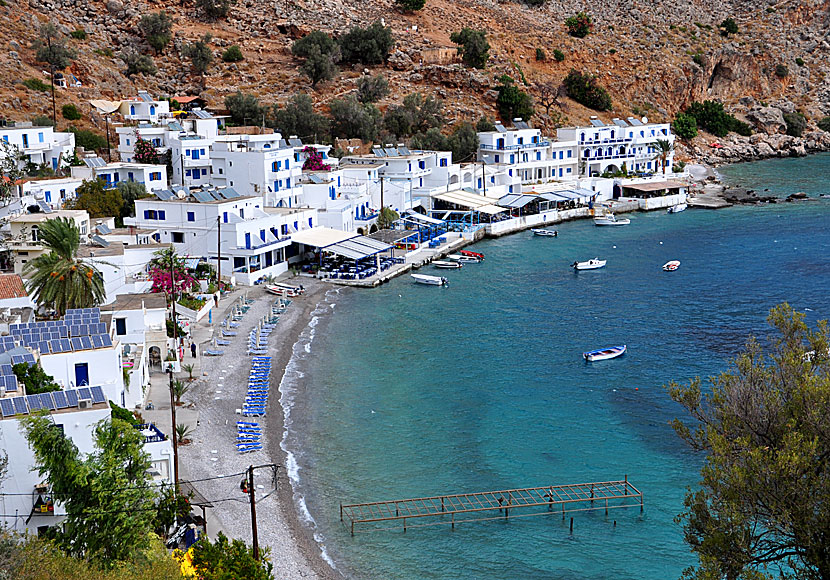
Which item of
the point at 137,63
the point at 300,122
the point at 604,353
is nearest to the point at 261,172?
the point at 300,122

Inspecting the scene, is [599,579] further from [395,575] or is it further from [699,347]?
[699,347]

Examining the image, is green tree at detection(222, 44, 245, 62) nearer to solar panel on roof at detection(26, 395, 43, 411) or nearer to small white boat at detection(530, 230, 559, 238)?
small white boat at detection(530, 230, 559, 238)

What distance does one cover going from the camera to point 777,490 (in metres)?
18.7

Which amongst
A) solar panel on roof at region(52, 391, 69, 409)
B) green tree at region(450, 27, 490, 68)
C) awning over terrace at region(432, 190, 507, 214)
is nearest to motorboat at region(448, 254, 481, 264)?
awning over terrace at region(432, 190, 507, 214)

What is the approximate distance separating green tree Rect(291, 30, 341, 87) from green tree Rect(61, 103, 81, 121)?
28872 millimetres

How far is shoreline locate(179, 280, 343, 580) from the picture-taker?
28.8 metres

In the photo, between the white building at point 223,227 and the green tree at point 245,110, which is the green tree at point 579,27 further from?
the white building at point 223,227

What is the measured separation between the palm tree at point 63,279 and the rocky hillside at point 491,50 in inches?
2094

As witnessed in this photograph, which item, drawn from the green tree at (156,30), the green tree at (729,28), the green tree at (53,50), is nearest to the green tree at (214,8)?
the green tree at (156,30)

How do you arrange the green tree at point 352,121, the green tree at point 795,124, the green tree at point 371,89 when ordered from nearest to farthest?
the green tree at point 352,121
the green tree at point 371,89
the green tree at point 795,124

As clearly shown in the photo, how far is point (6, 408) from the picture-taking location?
24.5m

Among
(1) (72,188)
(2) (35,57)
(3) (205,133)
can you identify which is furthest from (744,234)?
(2) (35,57)

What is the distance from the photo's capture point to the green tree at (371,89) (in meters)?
107

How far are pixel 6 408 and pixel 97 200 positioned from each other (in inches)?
1677
